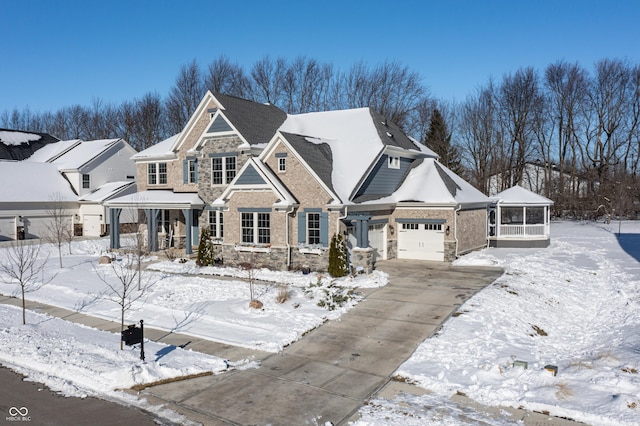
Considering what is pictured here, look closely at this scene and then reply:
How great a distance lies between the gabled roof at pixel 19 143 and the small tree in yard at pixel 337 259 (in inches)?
1464

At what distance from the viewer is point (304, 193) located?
22.1 metres

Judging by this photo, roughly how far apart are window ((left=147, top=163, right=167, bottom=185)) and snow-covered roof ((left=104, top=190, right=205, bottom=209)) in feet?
4.52

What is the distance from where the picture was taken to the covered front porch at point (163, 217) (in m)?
26.3

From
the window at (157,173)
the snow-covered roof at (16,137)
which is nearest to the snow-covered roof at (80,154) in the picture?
the snow-covered roof at (16,137)

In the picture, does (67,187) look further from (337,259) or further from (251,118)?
(337,259)

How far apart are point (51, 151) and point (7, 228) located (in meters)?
12.8

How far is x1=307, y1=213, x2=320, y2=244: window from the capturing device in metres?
21.9

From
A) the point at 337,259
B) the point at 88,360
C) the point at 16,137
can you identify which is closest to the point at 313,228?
the point at 337,259

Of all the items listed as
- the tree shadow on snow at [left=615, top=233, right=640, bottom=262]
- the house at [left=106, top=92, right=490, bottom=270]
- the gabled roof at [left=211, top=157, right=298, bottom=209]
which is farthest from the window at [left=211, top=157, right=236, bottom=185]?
the tree shadow on snow at [left=615, top=233, right=640, bottom=262]

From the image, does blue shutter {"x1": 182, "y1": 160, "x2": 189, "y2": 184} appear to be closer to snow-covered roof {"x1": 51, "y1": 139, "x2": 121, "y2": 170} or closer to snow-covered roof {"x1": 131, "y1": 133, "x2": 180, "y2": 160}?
snow-covered roof {"x1": 131, "y1": 133, "x2": 180, "y2": 160}

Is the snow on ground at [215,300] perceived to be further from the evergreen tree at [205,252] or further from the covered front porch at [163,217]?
the covered front porch at [163,217]

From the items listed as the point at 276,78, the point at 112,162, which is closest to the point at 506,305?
the point at 112,162

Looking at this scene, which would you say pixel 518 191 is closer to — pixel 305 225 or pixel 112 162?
pixel 305 225

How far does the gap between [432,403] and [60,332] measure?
1013 cm
